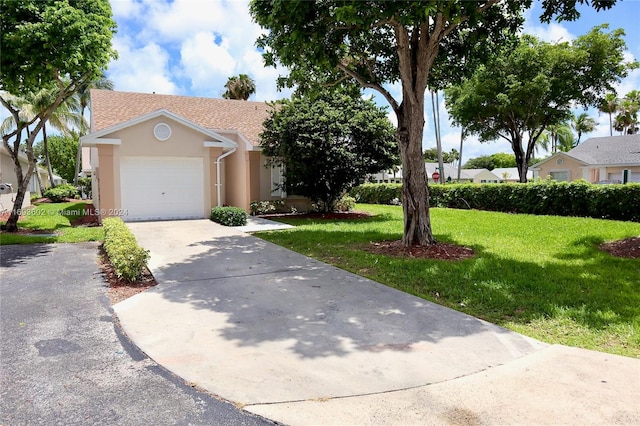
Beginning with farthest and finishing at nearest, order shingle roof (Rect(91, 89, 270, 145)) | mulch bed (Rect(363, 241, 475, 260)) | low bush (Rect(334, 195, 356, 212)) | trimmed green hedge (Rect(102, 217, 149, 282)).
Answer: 1. low bush (Rect(334, 195, 356, 212))
2. shingle roof (Rect(91, 89, 270, 145))
3. mulch bed (Rect(363, 241, 475, 260))
4. trimmed green hedge (Rect(102, 217, 149, 282))

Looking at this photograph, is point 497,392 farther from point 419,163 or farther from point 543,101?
point 543,101

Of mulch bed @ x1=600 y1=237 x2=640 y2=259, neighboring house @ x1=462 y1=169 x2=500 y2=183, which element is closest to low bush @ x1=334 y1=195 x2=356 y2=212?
mulch bed @ x1=600 y1=237 x2=640 y2=259

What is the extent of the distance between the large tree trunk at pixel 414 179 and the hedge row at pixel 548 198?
8.30 m

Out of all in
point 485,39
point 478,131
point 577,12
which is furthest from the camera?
point 478,131

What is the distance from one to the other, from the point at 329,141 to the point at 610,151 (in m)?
25.7

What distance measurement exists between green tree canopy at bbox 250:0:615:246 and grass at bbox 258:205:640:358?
1.82 metres

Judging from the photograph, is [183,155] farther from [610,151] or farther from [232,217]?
[610,151]

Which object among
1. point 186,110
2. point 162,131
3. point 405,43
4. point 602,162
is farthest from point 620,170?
point 162,131

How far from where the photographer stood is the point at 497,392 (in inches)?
137

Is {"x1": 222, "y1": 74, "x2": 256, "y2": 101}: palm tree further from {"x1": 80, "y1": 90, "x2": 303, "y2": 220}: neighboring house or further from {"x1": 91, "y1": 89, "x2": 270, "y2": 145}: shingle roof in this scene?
{"x1": 80, "y1": 90, "x2": 303, "y2": 220}: neighboring house

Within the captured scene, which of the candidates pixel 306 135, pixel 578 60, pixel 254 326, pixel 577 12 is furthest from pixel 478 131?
pixel 254 326

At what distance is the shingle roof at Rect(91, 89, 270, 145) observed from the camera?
17.6 m

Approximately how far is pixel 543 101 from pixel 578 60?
273cm

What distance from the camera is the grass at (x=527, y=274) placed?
5020 millimetres
